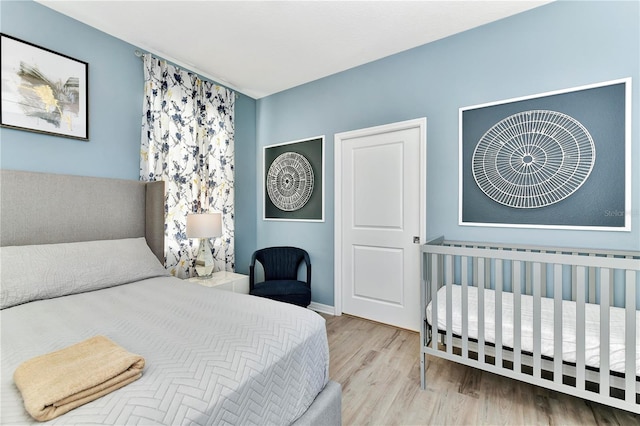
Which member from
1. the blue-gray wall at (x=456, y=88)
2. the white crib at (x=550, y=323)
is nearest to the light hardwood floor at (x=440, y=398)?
the white crib at (x=550, y=323)

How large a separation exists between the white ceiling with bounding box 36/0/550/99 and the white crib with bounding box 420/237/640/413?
1.84m

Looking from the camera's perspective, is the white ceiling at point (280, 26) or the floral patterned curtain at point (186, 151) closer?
the white ceiling at point (280, 26)

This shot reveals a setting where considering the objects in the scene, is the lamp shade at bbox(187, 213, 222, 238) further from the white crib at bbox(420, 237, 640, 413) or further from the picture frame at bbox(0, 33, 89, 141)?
the white crib at bbox(420, 237, 640, 413)

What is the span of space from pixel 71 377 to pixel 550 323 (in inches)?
87.4

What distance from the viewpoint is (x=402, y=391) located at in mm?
1823

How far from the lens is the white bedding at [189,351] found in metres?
0.79

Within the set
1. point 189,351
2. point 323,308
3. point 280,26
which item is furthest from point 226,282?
point 280,26

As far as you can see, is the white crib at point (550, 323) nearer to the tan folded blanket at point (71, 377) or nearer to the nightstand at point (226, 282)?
the tan folded blanket at point (71, 377)

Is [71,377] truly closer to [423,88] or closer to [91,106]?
[91,106]

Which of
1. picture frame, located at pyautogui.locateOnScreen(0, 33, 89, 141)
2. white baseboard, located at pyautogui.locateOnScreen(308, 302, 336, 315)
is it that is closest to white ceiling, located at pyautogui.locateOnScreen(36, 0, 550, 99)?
picture frame, located at pyautogui.locateOnScreen(0, 33, 89, 141)

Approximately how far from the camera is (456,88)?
96.4 inches

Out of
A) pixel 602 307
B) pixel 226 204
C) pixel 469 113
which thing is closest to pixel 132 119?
pixel 226 204

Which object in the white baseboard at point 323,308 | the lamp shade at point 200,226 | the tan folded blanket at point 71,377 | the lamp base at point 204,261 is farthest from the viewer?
the white baseboard at point 323,308

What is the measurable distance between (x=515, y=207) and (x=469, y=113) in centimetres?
87
